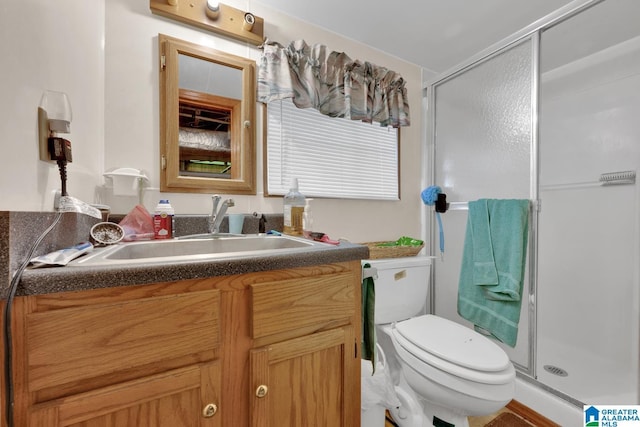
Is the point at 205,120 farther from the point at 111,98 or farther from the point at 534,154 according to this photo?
the point at 534,154

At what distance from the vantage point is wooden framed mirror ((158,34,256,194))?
3.80 ft

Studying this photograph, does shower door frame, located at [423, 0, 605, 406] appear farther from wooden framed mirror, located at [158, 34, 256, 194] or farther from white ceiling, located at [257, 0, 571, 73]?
wooden framed mirror, located at [158, 34, 256, 194]

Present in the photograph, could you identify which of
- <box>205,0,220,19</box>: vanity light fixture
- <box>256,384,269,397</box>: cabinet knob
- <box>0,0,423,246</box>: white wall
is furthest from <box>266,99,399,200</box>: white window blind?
<box>256,384,269,397</box>: cabinet knob

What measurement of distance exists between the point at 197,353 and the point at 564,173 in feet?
7.99

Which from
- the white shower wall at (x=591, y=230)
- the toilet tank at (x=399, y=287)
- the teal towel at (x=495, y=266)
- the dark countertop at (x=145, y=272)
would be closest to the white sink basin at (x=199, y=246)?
the dark countertop at (x=145, y=272)

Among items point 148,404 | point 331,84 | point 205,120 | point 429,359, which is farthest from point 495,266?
point 205,120

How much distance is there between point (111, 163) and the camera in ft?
3.52

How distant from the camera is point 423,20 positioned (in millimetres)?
1492

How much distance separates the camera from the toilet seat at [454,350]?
3.13 ft

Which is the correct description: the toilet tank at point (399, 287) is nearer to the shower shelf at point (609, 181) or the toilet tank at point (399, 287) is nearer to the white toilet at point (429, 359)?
the white toilet at point (429, 359)

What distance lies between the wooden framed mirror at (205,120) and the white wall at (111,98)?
1.9 inches

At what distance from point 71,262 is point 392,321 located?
1.34 m

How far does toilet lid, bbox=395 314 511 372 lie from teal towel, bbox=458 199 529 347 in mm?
342

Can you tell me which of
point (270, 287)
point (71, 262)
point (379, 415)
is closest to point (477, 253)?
point (379, 415)
